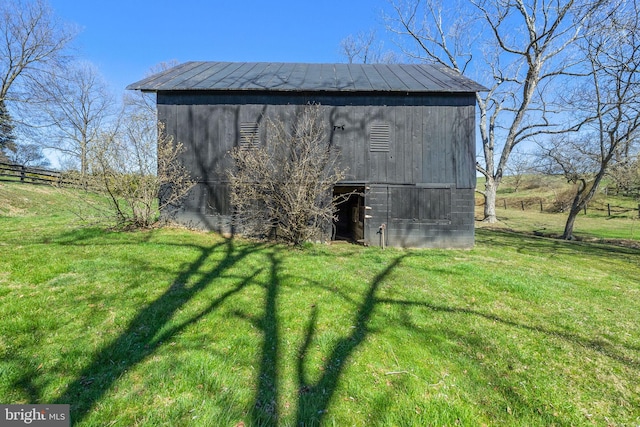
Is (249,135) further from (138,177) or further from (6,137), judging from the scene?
(6,137)

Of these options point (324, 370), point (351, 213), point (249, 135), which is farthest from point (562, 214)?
point (324, 370)

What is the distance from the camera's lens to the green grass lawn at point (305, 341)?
8.02 ft

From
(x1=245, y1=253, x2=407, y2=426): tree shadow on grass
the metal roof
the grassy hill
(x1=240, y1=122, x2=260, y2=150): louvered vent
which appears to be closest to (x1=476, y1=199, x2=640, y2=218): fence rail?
the grassy hill

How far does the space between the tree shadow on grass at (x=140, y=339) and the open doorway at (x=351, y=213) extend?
4.57 m

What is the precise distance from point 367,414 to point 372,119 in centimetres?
878

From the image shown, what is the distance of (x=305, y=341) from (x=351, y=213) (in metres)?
9.36

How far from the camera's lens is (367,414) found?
238 cm

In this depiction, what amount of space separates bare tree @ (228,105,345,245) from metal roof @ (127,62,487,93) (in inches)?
53.7

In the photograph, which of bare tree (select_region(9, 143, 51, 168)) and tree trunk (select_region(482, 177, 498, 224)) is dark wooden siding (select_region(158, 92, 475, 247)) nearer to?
tree trunk (select_region(482, 177, 498, 224))

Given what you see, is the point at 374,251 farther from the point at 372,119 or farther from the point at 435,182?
the point at 372,119

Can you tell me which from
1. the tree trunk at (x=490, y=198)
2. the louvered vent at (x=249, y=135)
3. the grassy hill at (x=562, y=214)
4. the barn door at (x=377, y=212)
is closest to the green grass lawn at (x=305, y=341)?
the barn door at (x=377, y=212)

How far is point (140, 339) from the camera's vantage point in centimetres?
335

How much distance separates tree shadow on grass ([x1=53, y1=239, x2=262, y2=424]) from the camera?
243 centimetres

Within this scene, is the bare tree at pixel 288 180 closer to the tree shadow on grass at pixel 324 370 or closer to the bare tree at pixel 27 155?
the tree shadow on grass at pixel 324 370
